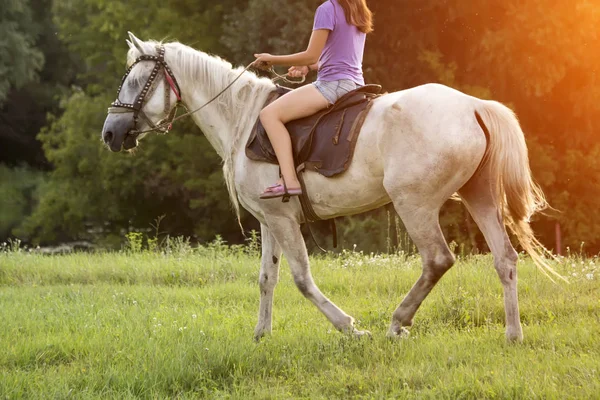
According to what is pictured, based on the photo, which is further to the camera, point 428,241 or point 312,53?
point 312,53

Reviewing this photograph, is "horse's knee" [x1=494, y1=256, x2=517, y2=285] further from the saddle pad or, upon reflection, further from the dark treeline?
the dark treeline

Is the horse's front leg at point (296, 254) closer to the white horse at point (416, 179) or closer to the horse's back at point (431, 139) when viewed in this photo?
the white horse at point (416, 179)

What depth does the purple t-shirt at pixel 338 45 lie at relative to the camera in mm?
6586

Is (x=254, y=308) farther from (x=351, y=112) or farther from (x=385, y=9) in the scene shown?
(x=385, y=9)

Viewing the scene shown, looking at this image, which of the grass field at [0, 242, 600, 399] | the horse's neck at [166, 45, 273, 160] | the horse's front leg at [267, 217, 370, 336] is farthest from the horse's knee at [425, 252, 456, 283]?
the horse's neck at [166, 45, 273, 160]

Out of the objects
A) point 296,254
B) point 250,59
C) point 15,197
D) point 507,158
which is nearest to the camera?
point 507,158

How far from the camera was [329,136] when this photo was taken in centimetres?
669

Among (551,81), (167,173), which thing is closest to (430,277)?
(551,81)

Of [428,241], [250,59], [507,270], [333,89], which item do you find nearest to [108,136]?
[333,89]

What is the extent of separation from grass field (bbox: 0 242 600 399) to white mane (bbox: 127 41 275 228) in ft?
4.83

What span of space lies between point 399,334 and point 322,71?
Result: 7.00ft

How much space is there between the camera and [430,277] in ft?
21.4

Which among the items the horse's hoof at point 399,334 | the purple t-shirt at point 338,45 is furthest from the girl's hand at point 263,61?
the horse's hoof at point 399,334

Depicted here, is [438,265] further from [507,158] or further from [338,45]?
[338,45]
